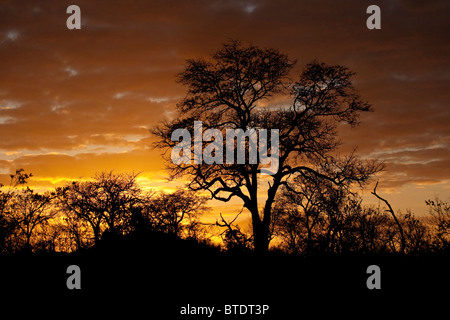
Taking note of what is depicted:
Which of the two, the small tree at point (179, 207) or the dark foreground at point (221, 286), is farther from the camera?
the small tree at point (179, 207)

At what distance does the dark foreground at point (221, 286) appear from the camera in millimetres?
10328

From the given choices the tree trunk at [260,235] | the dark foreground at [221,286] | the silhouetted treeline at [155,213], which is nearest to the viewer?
the dark foreground at [221,286]

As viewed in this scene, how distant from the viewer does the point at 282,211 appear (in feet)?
125

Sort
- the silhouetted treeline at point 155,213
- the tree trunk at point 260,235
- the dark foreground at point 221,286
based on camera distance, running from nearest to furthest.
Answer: the dark foreground at point 221,286
the tree trunk at point 260,235
the silhouetted treeline at point 155,213

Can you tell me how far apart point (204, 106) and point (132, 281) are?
936 cm

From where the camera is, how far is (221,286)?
12336mm

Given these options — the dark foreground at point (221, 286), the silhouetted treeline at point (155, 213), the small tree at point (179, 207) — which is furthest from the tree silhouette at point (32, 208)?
the dark foreground at point (221, 286)

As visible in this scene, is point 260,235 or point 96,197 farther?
point 96,197

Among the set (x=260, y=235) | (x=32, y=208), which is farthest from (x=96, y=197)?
(x=260, y=235)

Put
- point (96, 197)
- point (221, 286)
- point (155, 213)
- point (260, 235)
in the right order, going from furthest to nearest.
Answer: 1. point (96, 197)
2. point (155, 213)
3. point (260, 235)
4. point (221, 286)

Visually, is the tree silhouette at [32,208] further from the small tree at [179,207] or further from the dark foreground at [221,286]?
the dark foreground at [221,286]

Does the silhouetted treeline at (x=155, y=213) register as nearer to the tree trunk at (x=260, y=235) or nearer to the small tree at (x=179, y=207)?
the small tree at (x=179, y=207)

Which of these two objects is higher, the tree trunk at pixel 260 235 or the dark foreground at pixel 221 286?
the tree trunk at pixel 260 235

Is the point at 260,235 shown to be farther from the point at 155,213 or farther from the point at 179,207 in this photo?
the point at 179,207
